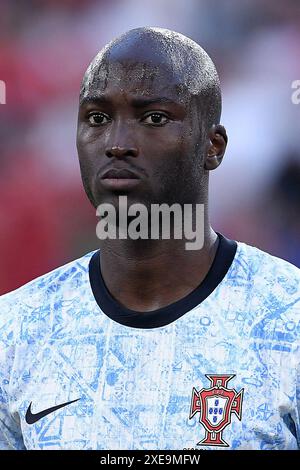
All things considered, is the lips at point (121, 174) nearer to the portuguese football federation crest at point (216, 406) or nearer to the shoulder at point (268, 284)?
the shoulder at point (268, 284)

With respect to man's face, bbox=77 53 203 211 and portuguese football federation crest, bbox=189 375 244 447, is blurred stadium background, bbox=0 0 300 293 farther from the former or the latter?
portuguese football federation crest, bbox=189 375 244 447

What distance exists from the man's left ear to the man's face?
10cm

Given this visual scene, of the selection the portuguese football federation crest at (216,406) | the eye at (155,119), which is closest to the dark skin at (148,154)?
the eye at (155,119)

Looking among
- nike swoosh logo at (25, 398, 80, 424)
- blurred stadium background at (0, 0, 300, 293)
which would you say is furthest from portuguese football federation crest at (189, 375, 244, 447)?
blurred stadium background at (0, 0, 300, 293)

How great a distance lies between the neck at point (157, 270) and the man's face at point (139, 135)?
0.17 metres

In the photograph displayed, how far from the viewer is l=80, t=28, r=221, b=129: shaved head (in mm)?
2545

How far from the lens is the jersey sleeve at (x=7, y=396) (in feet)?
8.84

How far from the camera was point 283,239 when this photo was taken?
5.71 m

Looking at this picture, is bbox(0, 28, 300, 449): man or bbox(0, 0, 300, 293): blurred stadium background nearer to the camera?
bbox(0, 28, 300, 449): man

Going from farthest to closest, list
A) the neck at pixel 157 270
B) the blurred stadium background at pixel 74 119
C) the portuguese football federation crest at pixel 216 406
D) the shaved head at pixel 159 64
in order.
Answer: the blurred stadium background at pixel 74 119
the neck at pixel 157 270
the shaved head at pixel 159 64
the portuguese football federation crest at pixel 216 406

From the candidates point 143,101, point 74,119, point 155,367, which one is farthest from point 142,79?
point 74,119

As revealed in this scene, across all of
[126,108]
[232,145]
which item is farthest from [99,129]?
[232,145]

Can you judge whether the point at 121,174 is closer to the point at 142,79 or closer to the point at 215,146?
the point at 142,79

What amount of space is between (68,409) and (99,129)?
2.56 feet
